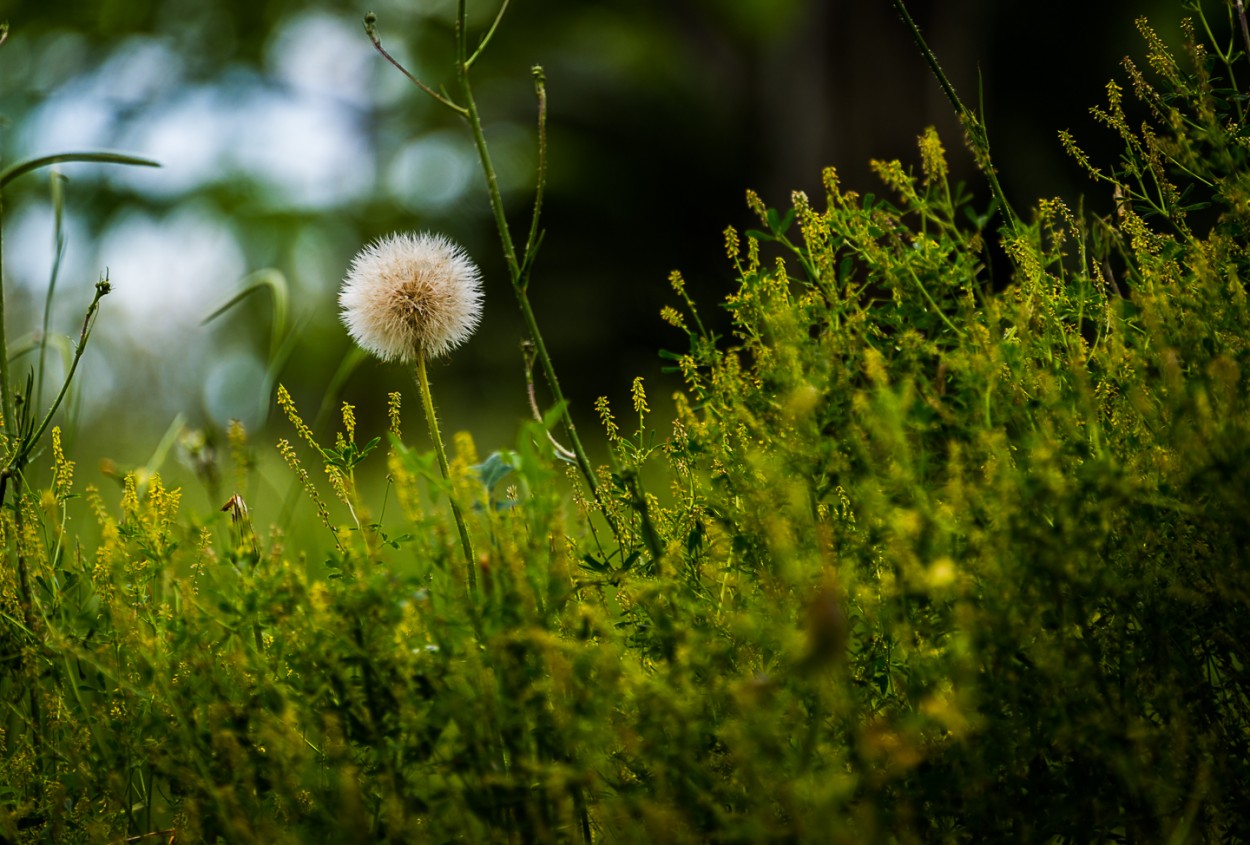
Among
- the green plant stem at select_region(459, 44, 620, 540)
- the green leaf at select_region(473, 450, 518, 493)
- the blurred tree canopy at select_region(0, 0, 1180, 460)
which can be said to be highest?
the blurred tree canopy at select_region(0, 0, 1180, 460)

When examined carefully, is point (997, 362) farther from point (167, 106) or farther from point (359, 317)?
point (167, 106)

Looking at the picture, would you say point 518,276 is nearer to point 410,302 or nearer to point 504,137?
point 410,302

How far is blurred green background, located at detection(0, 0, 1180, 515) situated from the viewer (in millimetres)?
8883

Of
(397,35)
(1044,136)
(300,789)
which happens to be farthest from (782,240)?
(397,35)

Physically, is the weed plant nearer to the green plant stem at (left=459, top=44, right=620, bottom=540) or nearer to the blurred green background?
the green plant stem at (left=459, top=44, right=620, bottom=540)

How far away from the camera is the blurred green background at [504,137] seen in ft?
29.1

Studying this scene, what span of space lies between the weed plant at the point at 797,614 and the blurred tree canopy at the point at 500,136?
6.49m

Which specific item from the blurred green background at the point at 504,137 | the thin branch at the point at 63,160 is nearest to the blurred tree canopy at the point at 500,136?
the blurred green background at the point at 504,137

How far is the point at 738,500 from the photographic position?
133 centimetres

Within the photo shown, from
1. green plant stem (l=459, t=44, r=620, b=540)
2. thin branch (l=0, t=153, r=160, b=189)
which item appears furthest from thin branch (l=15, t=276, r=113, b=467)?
green plant stem (l=459, t=44, r=620, b=540)

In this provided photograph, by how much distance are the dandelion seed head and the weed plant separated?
0.23 m

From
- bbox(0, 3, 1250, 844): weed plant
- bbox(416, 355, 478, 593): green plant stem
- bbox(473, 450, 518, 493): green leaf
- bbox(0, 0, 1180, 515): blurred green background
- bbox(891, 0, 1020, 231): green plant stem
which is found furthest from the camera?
bbox(0, 0, 1180, 515): blurred green background

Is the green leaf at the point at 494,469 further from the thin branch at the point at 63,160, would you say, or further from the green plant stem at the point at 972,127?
the thin branch at the point at 63,160

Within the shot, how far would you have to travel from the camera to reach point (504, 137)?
10.6 metres
